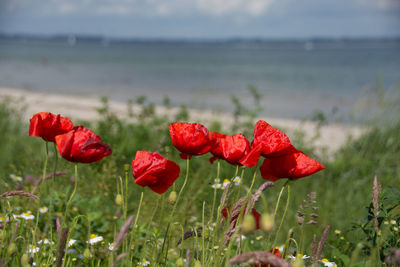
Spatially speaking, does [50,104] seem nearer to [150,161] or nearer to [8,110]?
[8,110]

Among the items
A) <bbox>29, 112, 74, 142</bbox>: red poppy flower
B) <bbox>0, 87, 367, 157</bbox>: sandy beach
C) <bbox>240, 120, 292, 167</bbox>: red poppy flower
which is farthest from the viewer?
<bbox>0, 87, 367, 157</bbox>: sandy beach

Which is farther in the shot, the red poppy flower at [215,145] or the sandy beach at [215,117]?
the sandy beach at [215,117]

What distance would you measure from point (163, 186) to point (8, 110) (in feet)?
17.1

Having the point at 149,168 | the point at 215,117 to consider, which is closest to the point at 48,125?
the point at 149,168

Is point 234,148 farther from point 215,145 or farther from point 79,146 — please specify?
point 79,146

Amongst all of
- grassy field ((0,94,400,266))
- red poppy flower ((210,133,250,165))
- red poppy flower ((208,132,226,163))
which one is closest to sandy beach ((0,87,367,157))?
grassy field ((0,94,400,266))

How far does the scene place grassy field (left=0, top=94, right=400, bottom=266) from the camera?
144cm

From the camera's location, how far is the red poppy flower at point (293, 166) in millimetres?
1280

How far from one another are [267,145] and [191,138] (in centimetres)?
24

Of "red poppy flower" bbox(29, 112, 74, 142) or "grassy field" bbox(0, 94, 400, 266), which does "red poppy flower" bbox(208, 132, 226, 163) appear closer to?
"grassy field" bbox(0, 94, 400, 266)

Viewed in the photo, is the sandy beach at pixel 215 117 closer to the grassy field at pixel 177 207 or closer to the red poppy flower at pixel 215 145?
the grassy field at pixel 177 207

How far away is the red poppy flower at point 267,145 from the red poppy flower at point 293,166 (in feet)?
0.13

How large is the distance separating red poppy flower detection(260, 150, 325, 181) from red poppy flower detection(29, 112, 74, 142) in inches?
27.5

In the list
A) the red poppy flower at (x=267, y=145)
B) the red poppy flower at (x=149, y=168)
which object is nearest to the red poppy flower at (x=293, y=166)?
the red poppy flower at (x=267, y=145)
